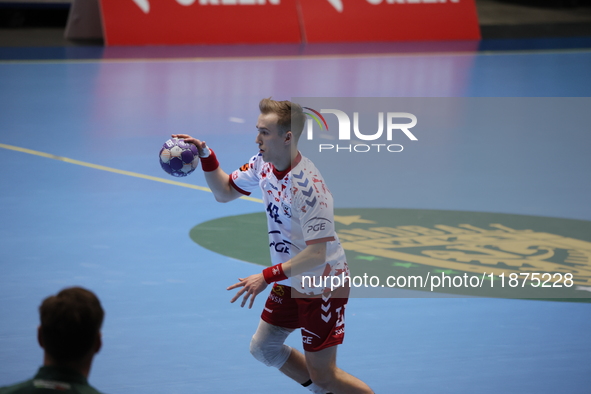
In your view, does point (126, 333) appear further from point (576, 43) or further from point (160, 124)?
point (576, 43)

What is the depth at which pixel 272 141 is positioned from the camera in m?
4.64

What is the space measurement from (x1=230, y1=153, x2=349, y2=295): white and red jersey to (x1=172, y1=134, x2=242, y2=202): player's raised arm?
12.9 inches

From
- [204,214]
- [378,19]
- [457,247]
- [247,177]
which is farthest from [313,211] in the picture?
[378,19]

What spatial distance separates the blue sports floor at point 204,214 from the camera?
19.2ft

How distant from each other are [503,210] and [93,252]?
467 centimetres

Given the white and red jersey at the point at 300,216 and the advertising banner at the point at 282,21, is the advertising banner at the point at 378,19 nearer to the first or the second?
the advertising banner at the point at 282,21

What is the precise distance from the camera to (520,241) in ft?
28.3

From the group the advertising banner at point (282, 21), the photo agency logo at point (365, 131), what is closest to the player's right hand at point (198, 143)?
the photo agency logo at point (365, 131)

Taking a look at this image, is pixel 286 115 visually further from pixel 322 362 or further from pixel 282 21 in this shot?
pixel 282 21

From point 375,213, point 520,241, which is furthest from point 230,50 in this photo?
point 520,241

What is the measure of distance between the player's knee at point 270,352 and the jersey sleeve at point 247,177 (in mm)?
933

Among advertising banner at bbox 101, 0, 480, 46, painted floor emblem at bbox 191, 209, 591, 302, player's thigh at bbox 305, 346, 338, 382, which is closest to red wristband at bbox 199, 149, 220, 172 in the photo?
player's thigh at bbox 305, 346, 338, 382

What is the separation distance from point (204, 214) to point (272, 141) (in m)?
4.98

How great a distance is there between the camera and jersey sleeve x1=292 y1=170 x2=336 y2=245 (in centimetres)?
452
